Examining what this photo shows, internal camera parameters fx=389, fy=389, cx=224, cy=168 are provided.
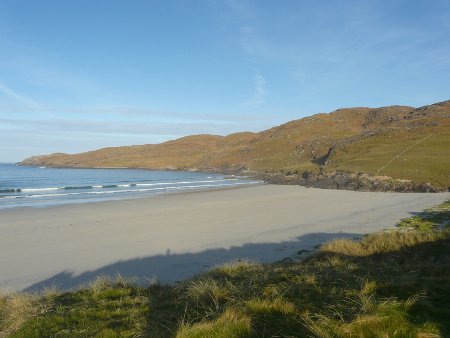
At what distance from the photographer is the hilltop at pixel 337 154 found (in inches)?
1576

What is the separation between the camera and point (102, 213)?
2427cm

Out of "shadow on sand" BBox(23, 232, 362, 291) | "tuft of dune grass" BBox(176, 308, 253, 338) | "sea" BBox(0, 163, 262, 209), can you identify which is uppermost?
"tuft of dune grass" BBox(176, 308, 253, 338)

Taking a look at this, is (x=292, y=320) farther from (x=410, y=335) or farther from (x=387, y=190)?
(x=387, y=190)

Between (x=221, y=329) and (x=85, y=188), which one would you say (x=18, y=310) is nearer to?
(x=221, y=329)

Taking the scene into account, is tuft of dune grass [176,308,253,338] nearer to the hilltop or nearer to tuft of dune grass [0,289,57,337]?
tuft of dune grass [0,289,57,337]

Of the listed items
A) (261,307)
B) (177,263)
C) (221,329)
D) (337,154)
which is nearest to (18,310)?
(221,329)

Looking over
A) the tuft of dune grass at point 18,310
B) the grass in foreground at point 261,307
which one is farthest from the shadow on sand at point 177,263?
the tuft of dune grass at point 18,310

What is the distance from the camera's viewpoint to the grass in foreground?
4336 millimetres

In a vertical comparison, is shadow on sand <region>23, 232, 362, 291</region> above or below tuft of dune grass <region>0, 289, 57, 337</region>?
below

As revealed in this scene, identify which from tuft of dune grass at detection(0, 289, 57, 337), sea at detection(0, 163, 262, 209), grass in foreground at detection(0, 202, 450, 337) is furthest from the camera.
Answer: sea at detection(0, 163, 262, 209)

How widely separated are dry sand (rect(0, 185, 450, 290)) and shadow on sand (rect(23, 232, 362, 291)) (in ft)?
0.09

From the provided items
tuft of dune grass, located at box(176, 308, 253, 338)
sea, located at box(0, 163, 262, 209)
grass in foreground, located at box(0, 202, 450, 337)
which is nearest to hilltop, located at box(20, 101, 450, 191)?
sea, located at box(0, 163, 262, 209)

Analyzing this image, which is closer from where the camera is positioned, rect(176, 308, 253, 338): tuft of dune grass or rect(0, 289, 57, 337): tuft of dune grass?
rect(176, 308, 253, 338): tuft of dune grass

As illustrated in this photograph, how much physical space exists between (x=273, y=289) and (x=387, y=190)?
33197 mm
